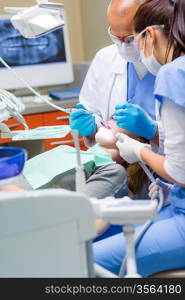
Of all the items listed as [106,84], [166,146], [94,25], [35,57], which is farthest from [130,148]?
[94,25]

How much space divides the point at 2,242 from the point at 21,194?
0.32 ft

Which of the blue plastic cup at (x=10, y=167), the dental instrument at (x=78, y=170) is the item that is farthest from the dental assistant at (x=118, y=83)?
the blue plastic cup at (x=10, y=167)

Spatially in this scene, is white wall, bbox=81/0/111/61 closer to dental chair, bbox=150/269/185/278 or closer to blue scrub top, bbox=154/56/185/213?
blue scrub top, bbox=154/56/185/213

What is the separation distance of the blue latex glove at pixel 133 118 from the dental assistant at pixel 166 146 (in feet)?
0.35

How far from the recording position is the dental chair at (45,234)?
2.34ft

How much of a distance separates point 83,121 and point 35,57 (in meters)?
1.69

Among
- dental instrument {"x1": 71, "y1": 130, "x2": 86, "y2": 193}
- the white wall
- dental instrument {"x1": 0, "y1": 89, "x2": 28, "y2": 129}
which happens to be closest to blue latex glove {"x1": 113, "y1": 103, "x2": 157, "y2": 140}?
dental instrument {"x1": 0, "y1": 89, "x2": 28, "y2": 129}

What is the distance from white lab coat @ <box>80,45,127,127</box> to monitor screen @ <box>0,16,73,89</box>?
1100 mm

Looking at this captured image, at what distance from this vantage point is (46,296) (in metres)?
0.79

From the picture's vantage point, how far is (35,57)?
3184 millimetres

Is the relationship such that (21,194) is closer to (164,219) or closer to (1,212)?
(1,212)

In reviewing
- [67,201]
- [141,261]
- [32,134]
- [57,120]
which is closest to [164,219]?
[141,261]

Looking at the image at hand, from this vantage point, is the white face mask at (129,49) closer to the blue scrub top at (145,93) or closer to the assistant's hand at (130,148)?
the blue scrub top at (145,93)

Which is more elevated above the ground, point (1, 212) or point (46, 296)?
point (1, 212)
